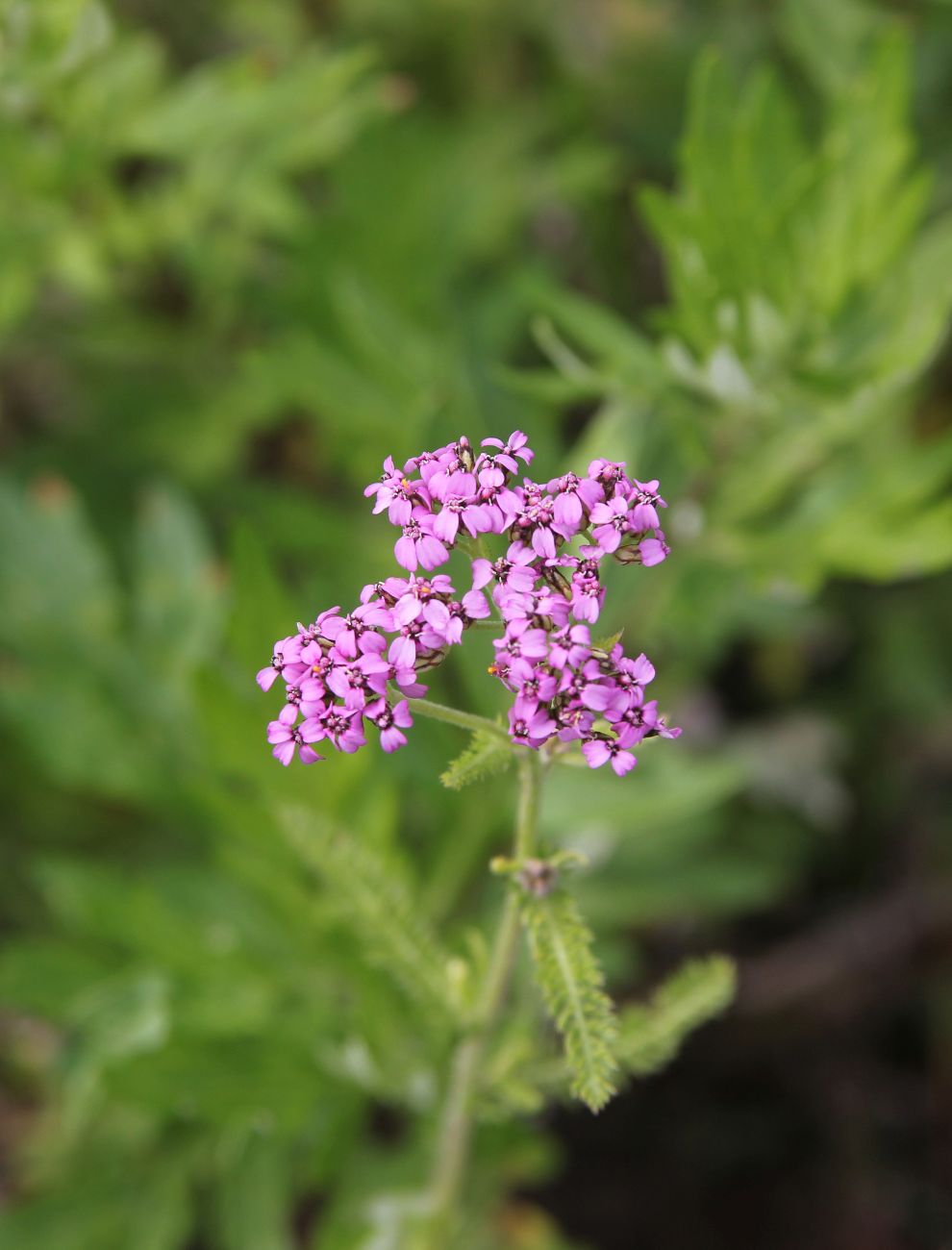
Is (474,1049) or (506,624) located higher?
(506,624)

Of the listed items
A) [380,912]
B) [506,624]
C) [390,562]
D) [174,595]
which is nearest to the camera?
[506,624]

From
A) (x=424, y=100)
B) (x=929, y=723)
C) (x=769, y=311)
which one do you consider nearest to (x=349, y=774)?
(x=769, y=311)

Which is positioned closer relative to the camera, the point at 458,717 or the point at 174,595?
the point at 458,717

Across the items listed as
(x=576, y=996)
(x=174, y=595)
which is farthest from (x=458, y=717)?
(x=174, y=595)

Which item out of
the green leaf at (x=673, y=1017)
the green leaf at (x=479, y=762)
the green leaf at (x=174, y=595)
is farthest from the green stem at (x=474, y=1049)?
the green leaf at (x=174, y=595)

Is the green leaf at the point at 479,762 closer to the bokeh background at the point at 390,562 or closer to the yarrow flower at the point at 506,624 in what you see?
the yarrow flower at the point at 506,624

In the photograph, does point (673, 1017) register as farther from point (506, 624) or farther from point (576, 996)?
point (506, 624)

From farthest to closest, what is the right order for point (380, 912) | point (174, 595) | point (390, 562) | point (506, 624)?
point (390, 562) → point (174, 595) → point (380, 912) → point (506, 624)

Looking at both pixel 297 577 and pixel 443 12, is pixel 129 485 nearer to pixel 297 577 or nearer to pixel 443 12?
pixel 297 577
